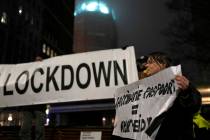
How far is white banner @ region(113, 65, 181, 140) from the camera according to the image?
401cm

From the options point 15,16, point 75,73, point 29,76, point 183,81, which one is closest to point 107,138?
point 75,73

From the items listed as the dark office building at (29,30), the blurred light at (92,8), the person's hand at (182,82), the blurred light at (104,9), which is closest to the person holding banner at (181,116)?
the person's hand at (182,82)

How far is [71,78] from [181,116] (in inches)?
166

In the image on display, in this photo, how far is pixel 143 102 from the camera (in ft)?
14.8

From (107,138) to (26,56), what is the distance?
2260 inches

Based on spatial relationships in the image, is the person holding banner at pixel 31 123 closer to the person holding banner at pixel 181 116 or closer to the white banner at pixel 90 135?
the white banner at pixel 90 135

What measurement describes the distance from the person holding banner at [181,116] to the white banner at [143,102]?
9 cm

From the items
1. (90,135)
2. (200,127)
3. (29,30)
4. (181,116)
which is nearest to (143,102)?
(200,127)

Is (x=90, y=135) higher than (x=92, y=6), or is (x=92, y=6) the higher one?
(x=92, y=6)

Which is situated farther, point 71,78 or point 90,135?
point 71,78

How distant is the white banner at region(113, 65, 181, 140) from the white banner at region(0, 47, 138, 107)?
7.08 feet

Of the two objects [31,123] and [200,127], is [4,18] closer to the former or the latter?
[31,123]

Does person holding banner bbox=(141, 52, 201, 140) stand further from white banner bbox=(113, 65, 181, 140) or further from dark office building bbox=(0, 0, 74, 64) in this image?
dark office building bbox=(0, 0, 74, 64)

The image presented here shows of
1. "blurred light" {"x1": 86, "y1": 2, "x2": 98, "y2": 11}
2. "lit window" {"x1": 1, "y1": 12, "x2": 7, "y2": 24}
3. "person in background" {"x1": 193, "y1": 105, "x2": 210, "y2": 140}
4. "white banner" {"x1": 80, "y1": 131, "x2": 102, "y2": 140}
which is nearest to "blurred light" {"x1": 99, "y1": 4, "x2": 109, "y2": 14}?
"blurred light" {"x1": 86, "y1": 2, "x2": 98, "y2": 11}
